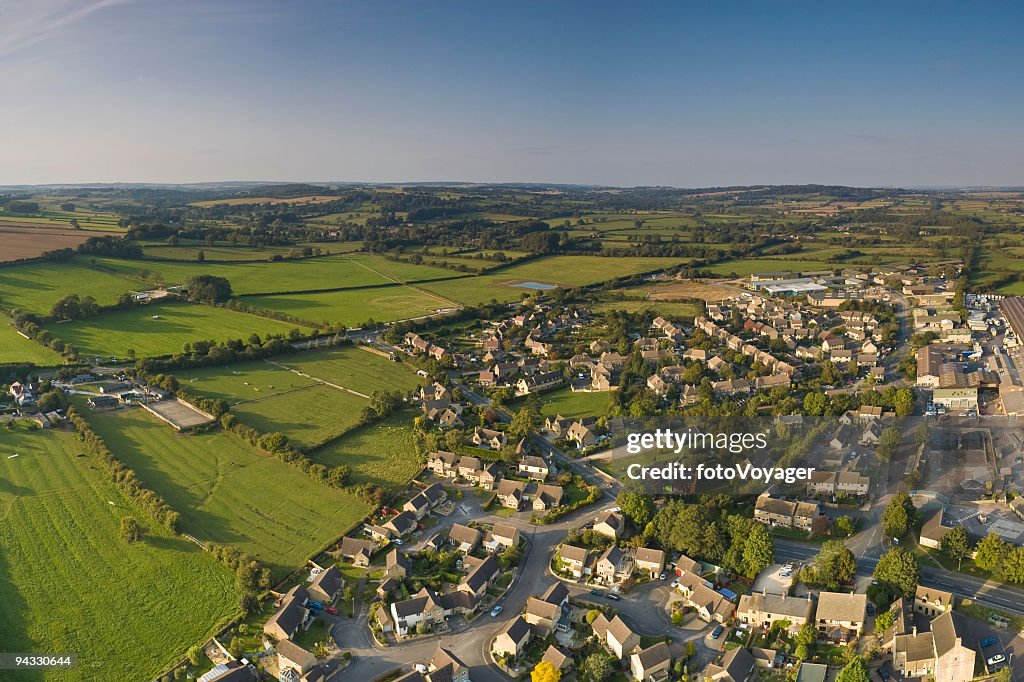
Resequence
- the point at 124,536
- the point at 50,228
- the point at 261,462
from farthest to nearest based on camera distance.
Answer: the point at 50,228 < the point at 261,462 < the point at 124,536

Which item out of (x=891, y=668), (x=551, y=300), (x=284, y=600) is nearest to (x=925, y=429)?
(x=891, y=668)

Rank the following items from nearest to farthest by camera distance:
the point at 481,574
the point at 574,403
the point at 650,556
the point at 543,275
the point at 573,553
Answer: the point at 481,574 < the point at 650,556 < the point at 573,553 < the point at 574,403 < the point at 543,275

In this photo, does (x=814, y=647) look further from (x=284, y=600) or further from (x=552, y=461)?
(x=284, y=600)

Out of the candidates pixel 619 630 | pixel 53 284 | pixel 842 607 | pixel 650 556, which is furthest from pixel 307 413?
pixel 53 284

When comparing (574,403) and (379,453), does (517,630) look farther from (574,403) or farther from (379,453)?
(574,403)

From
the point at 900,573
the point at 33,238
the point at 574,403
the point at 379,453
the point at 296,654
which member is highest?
the point at 33,238

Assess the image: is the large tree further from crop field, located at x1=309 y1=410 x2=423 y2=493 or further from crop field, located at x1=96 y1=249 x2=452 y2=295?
crop field, located at x1=96 y1=249 x2=452 y2=295
